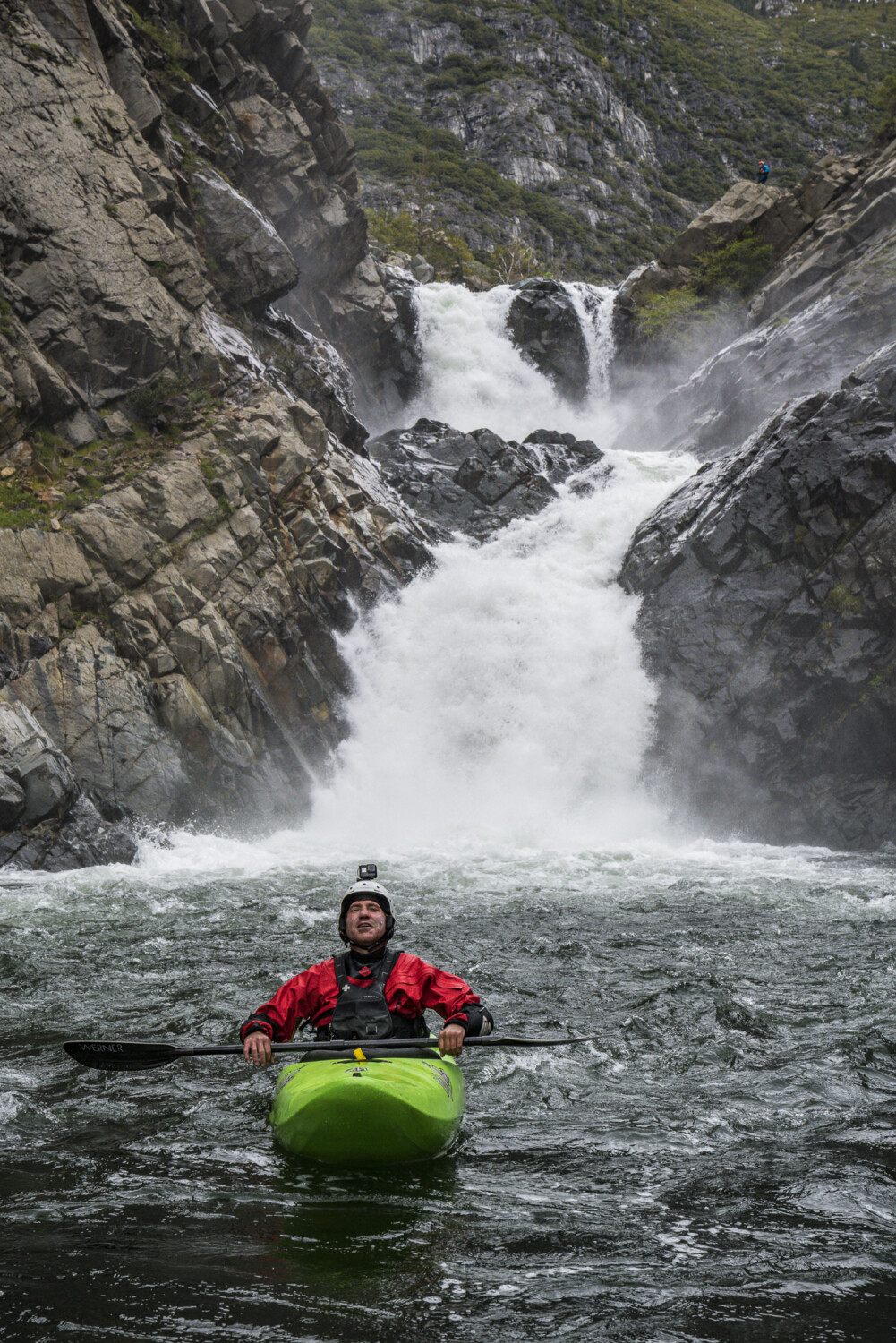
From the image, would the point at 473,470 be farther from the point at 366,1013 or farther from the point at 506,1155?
the point at 506,1155

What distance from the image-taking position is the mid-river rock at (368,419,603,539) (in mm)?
28547

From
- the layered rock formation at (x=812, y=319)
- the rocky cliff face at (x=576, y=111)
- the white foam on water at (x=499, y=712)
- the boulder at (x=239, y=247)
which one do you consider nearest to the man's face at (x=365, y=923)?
the white foam on water at (x=499, y=712)

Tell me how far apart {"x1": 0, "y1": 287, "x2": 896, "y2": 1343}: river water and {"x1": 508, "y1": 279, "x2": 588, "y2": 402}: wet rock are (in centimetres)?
2608

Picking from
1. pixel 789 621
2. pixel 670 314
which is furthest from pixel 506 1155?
pixel 670 314

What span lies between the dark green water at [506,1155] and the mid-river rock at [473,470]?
60.8ft

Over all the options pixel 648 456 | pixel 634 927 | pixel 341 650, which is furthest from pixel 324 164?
pixel 634 927

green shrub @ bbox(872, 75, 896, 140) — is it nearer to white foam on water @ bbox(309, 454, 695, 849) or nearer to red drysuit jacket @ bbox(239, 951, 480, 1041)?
white foam on water @ bbox(309, 454, 695, 849)

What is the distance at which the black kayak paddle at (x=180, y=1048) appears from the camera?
17.5 ft

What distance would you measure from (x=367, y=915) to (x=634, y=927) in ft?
20.7

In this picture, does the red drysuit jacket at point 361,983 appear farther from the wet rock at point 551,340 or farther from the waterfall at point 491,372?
the wet rock at point 551,340

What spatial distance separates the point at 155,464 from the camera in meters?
18.7

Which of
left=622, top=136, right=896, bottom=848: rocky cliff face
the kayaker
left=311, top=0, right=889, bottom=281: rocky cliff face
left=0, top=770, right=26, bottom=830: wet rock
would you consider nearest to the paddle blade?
the kayaker

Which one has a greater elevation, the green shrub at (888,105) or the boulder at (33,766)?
the green shrub at (888,105)

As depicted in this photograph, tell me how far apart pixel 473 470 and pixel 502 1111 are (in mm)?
25280
